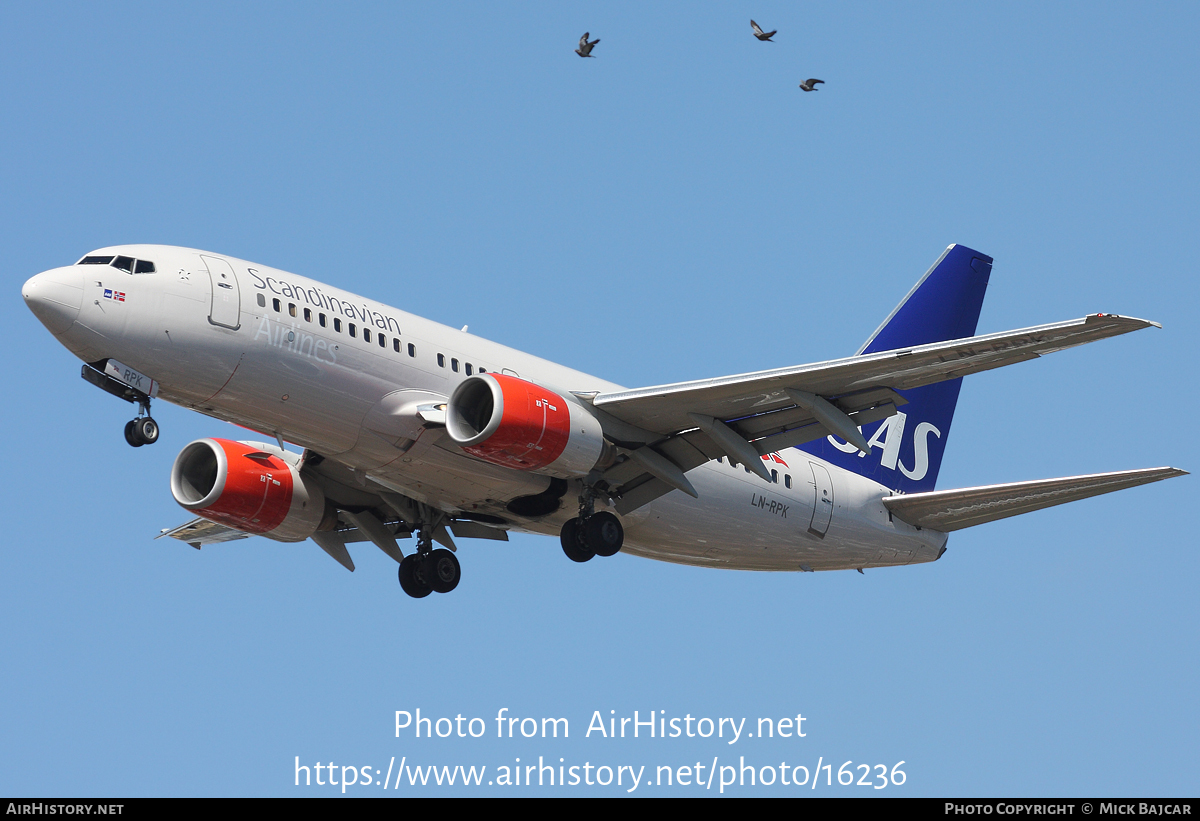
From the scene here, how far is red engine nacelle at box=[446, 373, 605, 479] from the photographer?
26203 millimetres

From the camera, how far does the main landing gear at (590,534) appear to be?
2894 cm

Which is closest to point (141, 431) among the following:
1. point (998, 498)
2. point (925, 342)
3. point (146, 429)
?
point (146, 429)

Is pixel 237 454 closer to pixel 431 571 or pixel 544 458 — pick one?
pixel 431 571

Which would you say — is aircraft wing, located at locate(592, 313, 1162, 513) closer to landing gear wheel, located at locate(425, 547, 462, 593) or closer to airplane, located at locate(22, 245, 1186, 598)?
airplane, located at locate(22, 245, 1186, 598)

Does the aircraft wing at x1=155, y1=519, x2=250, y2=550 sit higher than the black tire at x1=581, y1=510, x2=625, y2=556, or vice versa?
the aircraft wing at x1=155, y1=519, x2=250, y2=550

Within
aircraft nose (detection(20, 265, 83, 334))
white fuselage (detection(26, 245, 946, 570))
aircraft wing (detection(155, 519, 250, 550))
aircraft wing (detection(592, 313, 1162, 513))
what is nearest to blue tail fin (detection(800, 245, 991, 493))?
white fuselage (detection(26, 245, 946, 570))

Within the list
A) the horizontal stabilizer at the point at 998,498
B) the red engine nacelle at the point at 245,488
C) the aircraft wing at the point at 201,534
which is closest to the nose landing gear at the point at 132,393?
the red engine nacelle at the point at 245,488

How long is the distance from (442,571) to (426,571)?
36cm

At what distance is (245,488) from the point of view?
3025 centimetres

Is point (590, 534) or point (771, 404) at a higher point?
point (771, 404)

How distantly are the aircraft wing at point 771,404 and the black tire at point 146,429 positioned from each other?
28.0 feet

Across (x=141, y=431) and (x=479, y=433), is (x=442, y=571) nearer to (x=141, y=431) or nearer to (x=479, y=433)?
(x=479, y=433)

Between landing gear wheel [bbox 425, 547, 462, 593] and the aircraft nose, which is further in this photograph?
landing gear wheel [bbox 425, 547, 462, 593]

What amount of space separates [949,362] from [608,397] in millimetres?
6705
